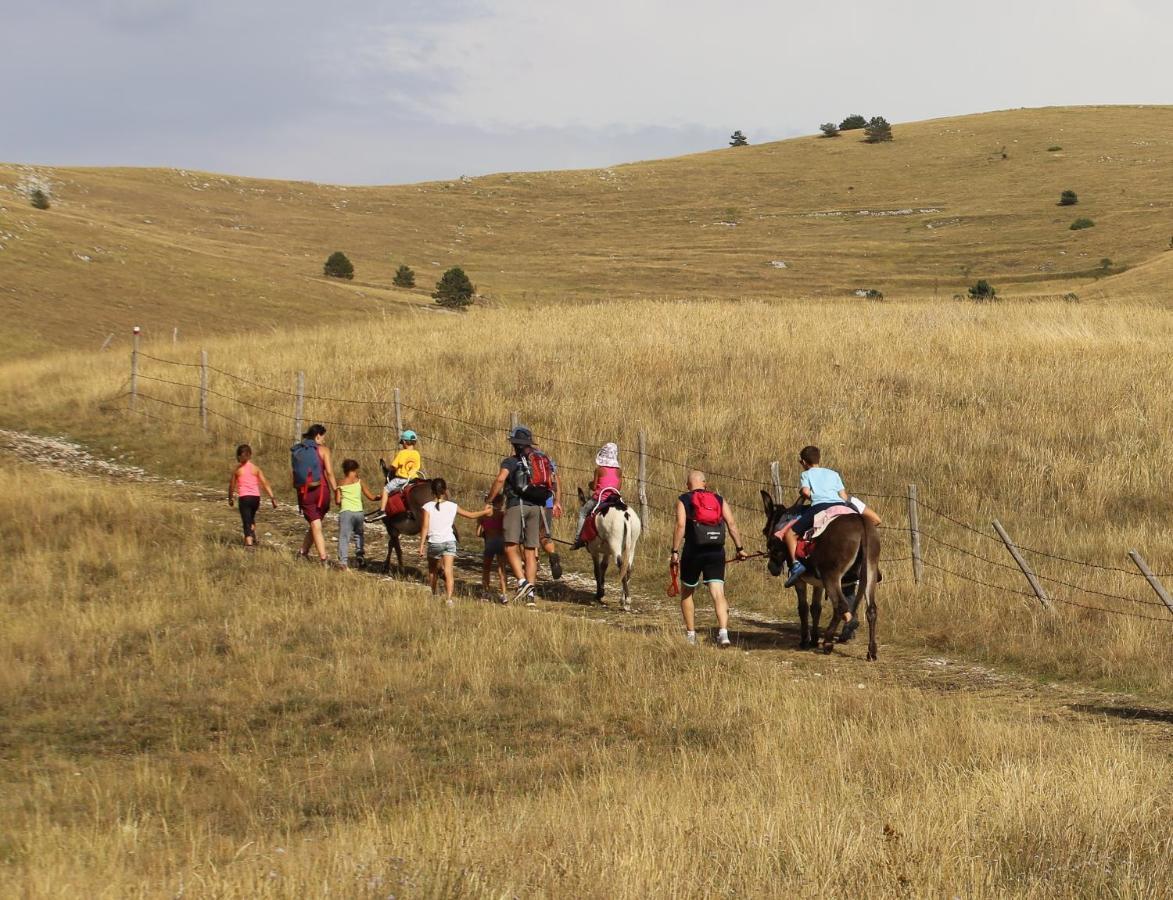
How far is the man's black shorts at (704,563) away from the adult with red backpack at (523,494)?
2698mm

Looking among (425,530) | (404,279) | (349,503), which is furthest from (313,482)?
(404,279)

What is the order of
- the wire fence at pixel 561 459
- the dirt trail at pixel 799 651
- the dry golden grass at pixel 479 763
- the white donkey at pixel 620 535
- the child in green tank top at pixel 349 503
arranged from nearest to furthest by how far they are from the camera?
the dry golden grass at pixel 479 763 → the dirt trail at pixel 799 651 → the wire fence at pixel 561 459 → the white donkey at pixel 620 535 → the child in green tank top at pixel 349 503

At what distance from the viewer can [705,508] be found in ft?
42.7

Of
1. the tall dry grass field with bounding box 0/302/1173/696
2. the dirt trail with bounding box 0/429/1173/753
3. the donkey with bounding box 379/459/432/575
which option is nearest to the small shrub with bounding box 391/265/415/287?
the tall dry grass field with bounding box 0/302/1173/696

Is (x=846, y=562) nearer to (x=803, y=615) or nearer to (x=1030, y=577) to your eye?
(x=803, y=615)

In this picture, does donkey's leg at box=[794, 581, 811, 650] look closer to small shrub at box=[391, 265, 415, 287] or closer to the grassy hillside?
the grassy hillside

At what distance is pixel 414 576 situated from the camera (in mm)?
17141

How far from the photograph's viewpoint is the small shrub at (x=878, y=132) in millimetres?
125375

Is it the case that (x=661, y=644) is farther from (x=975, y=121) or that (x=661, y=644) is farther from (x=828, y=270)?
(x=975, y=121)

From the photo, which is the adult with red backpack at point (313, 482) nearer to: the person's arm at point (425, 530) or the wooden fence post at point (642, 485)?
the person's arm at point (425, 530)

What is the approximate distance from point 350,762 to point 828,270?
72.9m

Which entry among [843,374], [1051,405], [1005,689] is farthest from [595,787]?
[843,374]

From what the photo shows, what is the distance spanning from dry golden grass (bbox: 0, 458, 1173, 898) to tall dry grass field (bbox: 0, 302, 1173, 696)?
3.29m

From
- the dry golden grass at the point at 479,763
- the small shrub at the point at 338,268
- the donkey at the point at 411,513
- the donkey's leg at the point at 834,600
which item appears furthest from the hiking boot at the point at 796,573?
the small shrub at the point at 338,268
